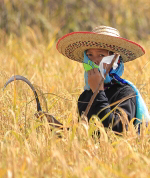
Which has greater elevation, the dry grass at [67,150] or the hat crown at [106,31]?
the hat crown at [106,31]

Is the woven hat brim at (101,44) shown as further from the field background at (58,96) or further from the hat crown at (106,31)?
the field background at (58,96)

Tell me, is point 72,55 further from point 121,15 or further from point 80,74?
point 121,15

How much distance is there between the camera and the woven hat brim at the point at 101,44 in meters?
2.48

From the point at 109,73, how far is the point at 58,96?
0.36m

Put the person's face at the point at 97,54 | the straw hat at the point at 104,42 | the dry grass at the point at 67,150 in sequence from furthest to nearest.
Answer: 1. the person's face at the point at 97,54
2. the straw hat at the point at 104,42
3. the dry grass at the point at 67,150

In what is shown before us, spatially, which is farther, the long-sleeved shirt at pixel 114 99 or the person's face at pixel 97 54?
the person's face at pixel 97 54

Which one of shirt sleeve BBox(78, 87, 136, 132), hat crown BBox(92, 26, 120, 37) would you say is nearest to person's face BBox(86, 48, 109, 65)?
hat crown BBox(92, 26, 120, 37)

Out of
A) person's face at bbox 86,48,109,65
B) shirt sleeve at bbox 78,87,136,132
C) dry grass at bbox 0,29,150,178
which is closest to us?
dry grass at bbox 0,29,150,178

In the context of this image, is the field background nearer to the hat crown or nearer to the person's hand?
the person's hand

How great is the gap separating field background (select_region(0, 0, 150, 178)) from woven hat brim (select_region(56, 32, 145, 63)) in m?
0.38

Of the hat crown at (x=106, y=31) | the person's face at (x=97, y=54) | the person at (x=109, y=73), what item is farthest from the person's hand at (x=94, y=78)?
the hat crown at (x=106, y=31)

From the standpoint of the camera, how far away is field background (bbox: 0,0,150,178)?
71.2 inches

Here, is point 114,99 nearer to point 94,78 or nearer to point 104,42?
point 94,78

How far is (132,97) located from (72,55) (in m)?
0.63
